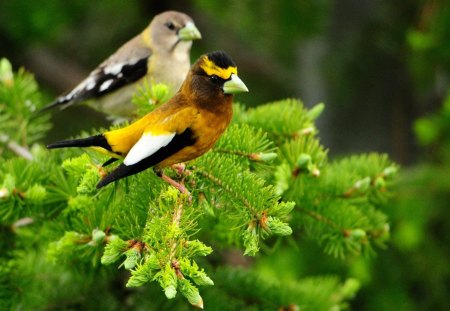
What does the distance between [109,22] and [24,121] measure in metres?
4.34

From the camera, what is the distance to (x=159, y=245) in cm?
251

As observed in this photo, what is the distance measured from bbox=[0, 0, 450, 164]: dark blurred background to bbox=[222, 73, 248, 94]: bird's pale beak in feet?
9.49

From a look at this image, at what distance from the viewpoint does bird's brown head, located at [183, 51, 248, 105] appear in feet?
10.3

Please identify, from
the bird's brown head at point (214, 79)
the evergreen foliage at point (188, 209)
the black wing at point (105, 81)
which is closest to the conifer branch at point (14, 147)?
the evergreen foliage at point (188, 209)

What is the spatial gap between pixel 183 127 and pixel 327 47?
4220 mm

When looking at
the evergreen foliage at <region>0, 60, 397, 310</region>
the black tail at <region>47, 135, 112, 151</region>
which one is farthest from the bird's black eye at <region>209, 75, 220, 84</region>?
the black tail at <region>47, 135, 112, 151</region>

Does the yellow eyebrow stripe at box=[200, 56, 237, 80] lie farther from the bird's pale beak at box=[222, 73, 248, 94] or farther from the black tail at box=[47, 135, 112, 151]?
the black tail at box=[47, 135, 112, 151]

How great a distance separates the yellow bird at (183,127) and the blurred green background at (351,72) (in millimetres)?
2489

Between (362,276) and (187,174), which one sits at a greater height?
(362,276)

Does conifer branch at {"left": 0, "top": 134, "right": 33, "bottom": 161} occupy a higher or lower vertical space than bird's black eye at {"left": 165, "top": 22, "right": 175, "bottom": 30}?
lower

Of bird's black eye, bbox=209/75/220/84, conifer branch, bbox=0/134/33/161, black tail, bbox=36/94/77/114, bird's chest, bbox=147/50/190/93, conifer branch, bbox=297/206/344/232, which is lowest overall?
conifer branch, bbox=0/134/33/161

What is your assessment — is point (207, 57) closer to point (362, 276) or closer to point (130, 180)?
point (130, 180)

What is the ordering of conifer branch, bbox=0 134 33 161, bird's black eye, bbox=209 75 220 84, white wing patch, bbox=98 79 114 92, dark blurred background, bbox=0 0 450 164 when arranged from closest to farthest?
bird's black eye, bbox=209 75 220 84, conifer branch, bbox=0 134 33 161, white wing patch, bbox=98 79 114 92, dark blurred background, bbox=0 0 450 164

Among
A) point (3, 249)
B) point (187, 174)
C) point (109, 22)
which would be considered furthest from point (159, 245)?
point (109, 22)
